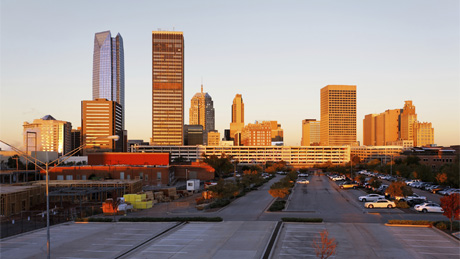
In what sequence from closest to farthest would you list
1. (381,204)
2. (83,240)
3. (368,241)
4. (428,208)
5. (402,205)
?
(368,241) < (83,240) < (428,208) < (402,205) < (381,204)

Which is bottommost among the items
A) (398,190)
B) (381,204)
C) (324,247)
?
(381,204)

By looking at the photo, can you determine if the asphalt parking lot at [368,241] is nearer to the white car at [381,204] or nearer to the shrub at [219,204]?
the white car at [381,204]

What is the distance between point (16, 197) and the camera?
5381cm

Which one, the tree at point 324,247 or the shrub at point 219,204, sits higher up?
the tree at point 324,247

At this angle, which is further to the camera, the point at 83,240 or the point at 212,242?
the point at 83,240

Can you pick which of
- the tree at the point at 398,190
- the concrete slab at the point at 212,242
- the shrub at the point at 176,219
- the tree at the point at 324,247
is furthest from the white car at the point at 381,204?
the tree at the point at 324,247

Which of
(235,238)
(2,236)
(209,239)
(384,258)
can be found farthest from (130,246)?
(384,258)

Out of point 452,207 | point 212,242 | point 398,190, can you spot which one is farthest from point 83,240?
point 398,190

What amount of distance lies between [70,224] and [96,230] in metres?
6.01

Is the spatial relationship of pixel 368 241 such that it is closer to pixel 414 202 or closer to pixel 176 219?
pixel 176 219

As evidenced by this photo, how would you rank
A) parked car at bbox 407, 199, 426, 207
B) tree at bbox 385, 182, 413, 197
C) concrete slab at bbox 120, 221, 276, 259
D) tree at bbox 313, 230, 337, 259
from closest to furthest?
tree at bbox 313, 230, 337, 259
concrete slab at bbox 120, 221, 276, 259
parked car at bbox 407, 199, 426, 207
tree at bbox 385, 182, 413, 197

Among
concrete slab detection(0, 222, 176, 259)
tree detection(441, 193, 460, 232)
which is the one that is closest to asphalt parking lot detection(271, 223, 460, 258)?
tree detection(441, 193, 460, 232)

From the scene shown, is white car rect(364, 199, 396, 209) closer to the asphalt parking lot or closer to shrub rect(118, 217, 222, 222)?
the asphalt parking lot

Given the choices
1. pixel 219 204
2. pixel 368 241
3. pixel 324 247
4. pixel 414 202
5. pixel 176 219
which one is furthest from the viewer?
pixel 219 204
